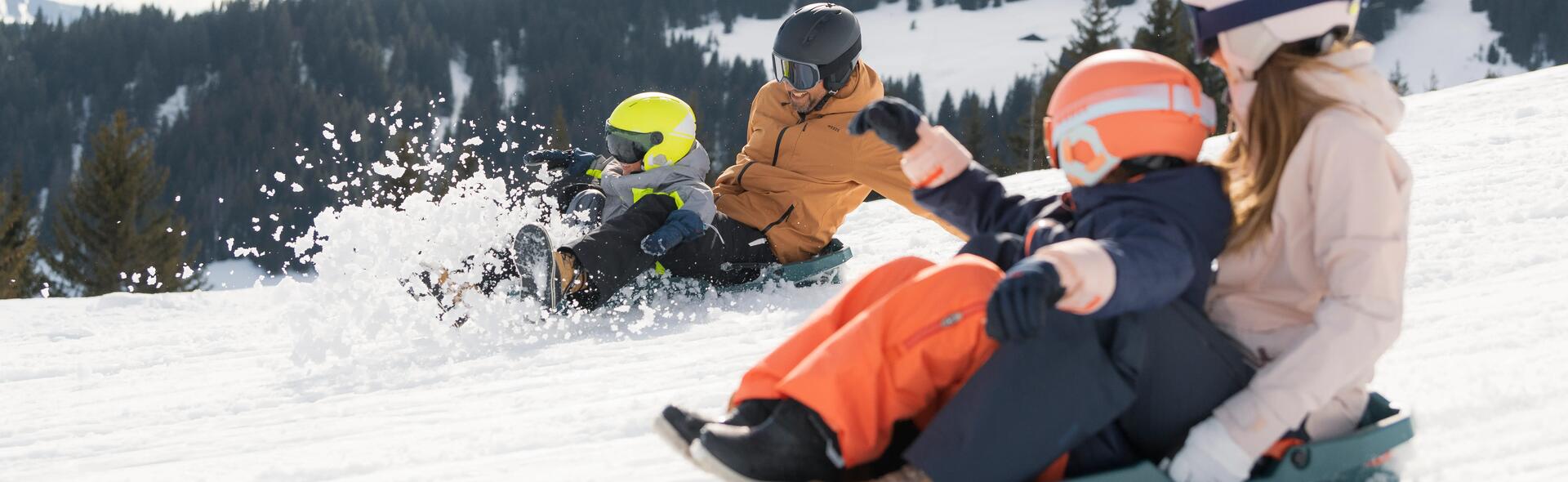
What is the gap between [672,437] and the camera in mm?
2094

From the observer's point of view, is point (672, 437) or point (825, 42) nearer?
point (672, 437)

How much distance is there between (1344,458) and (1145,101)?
0.70 m

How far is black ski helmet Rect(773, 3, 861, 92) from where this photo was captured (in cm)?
523

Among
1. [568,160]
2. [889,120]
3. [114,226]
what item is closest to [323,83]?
[114,226]

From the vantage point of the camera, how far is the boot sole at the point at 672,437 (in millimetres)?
2060

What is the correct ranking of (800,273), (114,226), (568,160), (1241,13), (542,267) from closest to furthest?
(1241,13) < (542,267) < (800,273) < (568,160) < (114,226)

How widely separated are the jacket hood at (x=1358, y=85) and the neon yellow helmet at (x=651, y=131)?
3179 mm

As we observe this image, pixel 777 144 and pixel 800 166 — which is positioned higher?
pixel 777 144

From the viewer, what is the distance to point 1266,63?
208 centimetres

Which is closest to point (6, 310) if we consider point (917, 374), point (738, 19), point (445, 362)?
point (445, 362)

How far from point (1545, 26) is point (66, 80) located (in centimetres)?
10463

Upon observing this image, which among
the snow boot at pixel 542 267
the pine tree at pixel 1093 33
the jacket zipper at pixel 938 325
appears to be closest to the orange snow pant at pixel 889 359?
the jacket zipper at pixel 938 325

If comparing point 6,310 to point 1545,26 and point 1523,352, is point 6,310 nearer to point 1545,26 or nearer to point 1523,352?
point 1523,352

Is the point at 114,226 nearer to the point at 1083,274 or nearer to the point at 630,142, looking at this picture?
the point at 630,142
